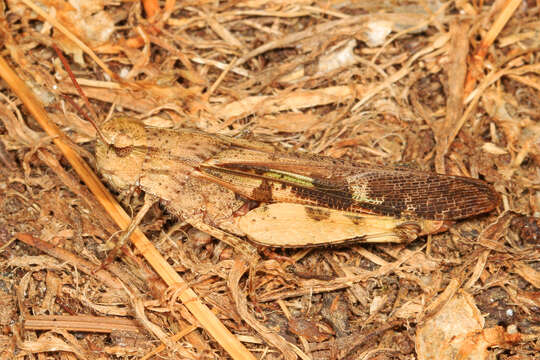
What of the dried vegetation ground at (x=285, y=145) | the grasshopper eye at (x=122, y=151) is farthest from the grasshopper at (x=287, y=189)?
the dried vegetation ground at (x=285, y=145)

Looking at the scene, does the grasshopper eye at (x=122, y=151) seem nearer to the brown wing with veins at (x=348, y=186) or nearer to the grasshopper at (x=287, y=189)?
the grasshopper at (x=287, y=189)

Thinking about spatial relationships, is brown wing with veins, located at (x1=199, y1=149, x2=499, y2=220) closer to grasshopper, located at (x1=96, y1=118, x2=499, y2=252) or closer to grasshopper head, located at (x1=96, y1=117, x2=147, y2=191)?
grasshopper, located at (x1=96, y1=118, x2=499, y2=252)

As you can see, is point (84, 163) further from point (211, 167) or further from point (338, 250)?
point (338, 250)

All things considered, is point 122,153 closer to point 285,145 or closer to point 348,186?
point 285,145

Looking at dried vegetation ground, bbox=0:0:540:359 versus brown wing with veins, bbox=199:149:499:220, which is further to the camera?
brown wing with veins, bbox=199:149:499:220

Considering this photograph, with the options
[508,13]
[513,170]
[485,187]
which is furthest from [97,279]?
[508,13]

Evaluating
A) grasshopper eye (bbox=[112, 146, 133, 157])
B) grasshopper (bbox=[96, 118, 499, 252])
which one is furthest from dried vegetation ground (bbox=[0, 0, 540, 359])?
grasshopper eye (bbox=[112, 146, 133, 157])

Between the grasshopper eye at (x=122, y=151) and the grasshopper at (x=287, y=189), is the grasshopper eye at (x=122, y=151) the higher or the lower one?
the higher one
